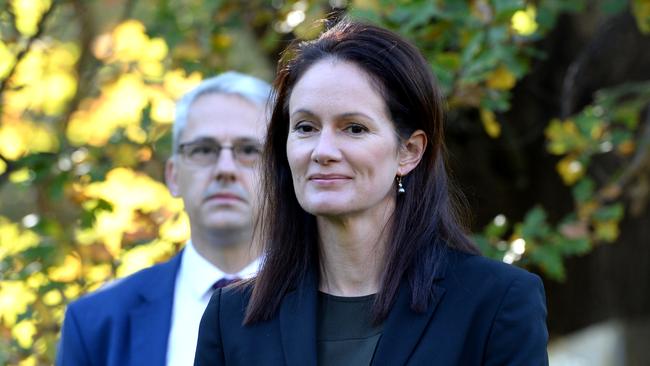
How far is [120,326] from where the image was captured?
3.88m

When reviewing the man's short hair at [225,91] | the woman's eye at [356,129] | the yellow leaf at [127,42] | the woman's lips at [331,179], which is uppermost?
the yellow leaf at [127,42]

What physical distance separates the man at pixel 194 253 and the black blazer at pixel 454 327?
892 millimetres

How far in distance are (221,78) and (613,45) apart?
8.18 ft

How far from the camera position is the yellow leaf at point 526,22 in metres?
4.93

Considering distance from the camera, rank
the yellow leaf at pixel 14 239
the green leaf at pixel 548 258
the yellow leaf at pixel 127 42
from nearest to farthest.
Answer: the green leaf at pixel 548 258 < the yellow leaf at pixel 14 239 < the yellow leaf at pixel 127 42

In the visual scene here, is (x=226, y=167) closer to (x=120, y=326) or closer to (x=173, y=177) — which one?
(x=173, y=177)

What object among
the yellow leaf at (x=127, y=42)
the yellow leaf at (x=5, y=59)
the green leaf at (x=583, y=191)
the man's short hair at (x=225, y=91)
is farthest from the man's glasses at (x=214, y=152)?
the yellow leaf at (x=127, y=42)

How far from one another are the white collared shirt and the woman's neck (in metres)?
0.98

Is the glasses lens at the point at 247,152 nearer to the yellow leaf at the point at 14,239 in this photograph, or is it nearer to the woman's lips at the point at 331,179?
the woman's lips at the point at 331,179

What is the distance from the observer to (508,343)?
2643 mm

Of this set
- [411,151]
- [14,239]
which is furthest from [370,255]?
[14,239]

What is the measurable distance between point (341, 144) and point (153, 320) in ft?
4.40

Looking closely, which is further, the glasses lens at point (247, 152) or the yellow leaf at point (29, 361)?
the yellow leaf at point (29, 361)

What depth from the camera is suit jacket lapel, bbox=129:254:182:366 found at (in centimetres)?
377
